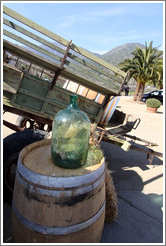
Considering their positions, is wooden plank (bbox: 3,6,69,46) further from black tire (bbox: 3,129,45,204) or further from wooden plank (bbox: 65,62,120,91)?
black tire (bbox: 3,129,45,204)

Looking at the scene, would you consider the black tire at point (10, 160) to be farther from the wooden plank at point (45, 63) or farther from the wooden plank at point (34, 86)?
the wooden plank at point (45, 63)

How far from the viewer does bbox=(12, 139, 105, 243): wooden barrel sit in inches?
53.4

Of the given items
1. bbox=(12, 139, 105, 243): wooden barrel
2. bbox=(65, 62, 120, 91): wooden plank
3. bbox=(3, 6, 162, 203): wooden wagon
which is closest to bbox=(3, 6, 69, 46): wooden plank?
bbox=(3, 6, 162, 203): wooden wagon

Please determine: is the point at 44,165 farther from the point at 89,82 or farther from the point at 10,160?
the point at 89,82

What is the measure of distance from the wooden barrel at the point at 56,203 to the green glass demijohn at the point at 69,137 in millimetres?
91

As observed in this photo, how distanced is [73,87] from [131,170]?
2811 mm

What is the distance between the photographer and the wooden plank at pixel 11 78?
2.57 meters

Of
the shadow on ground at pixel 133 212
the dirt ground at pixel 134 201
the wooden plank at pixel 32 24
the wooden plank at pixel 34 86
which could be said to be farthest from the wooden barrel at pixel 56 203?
the wooden plank at pixel 32 24

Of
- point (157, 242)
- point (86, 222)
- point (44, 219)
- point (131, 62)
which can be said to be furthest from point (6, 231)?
point (131, 62)

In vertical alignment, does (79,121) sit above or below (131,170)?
above

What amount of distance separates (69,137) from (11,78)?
1.71 meters

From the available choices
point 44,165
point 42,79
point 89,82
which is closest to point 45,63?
point 42,79

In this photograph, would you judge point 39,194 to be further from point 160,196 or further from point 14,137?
point 160,196

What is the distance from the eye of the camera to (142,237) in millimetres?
2434
